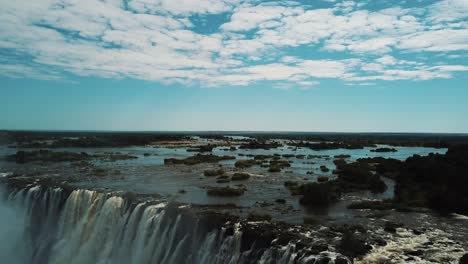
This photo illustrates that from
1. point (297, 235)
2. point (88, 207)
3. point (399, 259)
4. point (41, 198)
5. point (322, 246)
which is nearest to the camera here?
point (399, 259)

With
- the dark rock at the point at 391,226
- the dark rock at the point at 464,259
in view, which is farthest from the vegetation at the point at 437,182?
the dark rock at the point at 464,259

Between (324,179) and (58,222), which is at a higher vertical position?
(324,179)

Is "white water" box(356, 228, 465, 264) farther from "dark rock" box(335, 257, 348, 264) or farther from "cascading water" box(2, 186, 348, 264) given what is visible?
"cascading water" box(2, 186, 348, 264)

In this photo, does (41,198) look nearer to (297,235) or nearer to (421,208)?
(297,235)

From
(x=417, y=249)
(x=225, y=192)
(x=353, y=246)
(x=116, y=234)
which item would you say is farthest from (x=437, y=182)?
(x=116, y=234)

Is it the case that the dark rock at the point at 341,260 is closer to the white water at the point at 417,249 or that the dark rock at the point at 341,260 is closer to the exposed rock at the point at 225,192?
the white water at the point at 417,249

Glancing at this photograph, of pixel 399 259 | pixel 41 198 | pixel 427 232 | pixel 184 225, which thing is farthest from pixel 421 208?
pixel 41 198

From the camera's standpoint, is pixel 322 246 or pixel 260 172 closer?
pixel 322 246

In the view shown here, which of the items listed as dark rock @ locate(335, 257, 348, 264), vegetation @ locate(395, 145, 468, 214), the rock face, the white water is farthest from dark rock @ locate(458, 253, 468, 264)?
vegetation @ locate(395, 145, 468, 214)
